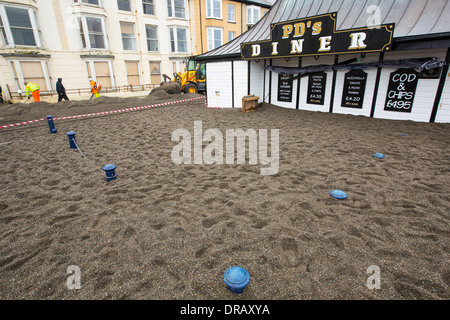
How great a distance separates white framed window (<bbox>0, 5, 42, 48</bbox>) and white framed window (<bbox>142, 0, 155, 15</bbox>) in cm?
956

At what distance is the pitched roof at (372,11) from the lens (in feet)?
25.4

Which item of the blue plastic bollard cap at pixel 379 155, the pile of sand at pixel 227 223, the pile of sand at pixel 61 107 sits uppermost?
the pile of sand at pixel 61 107

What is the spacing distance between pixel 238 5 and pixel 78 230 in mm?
31166

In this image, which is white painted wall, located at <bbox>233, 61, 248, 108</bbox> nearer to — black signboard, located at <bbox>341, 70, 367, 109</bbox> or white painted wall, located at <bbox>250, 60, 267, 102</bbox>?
white painted wall, located at <bbox>250, 60, 267, 102</bbox>

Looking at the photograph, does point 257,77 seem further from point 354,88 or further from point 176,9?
point 176,9

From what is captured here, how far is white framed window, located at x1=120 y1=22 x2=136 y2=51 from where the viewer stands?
75.2 ft

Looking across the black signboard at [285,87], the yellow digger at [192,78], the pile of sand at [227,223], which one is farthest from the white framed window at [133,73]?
the pile of sand at [227,223]

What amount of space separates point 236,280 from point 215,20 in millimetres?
29188

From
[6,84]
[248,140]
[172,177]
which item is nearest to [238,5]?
[6,84]

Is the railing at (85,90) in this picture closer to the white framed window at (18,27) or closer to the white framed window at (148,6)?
the white framed window at (18,27)

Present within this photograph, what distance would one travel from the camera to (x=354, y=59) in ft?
32.0

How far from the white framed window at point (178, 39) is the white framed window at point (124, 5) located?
4452mm

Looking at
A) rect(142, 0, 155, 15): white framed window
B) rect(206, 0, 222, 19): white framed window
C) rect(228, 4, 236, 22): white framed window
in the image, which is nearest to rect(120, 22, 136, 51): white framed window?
rect(142, 0, 155, 15): white framed window
